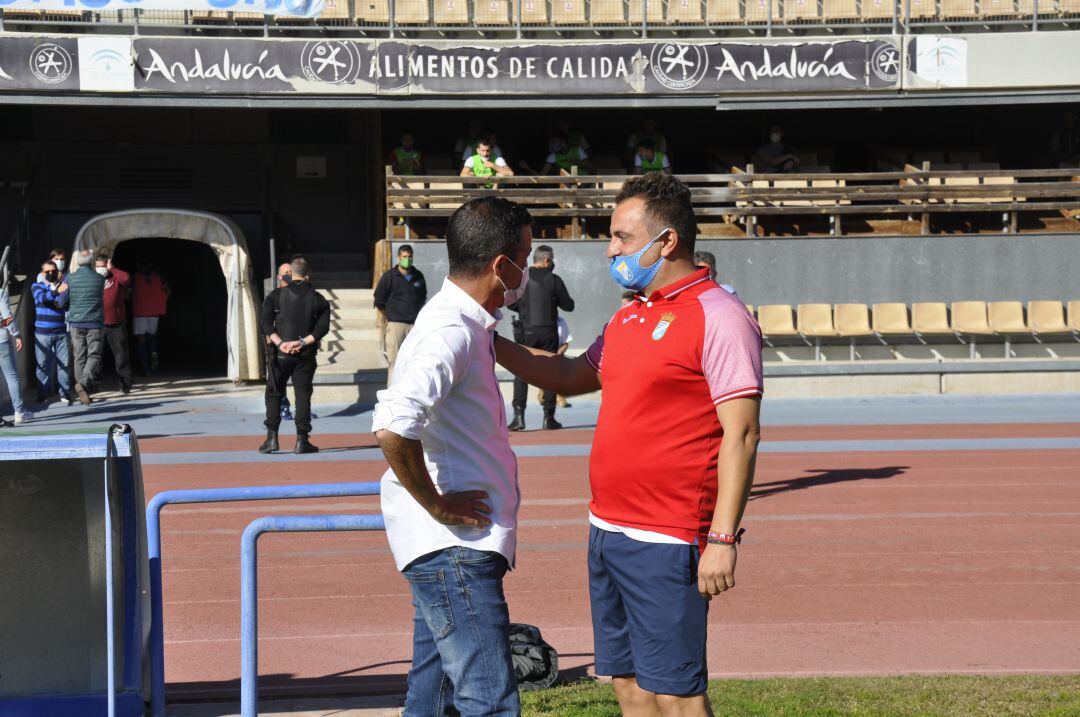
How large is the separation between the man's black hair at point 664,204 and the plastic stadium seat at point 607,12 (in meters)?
19.2

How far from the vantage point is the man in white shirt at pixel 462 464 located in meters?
3.46

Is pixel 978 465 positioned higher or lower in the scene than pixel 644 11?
lower

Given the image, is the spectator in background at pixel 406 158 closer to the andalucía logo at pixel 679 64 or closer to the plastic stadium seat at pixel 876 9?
the andalucía logo at pixel 679 64

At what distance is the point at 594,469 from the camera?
396 centimetres

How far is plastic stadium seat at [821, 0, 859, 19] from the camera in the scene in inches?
883

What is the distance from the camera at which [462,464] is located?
359 centimetres

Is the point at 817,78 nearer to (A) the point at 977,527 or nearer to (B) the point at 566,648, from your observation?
(A) the point at 977,527

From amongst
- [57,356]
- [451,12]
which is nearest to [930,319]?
[451,12]

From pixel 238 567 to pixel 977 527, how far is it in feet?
17.8

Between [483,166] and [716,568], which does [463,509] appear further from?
[483,166]

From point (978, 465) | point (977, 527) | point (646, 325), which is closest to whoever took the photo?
point (646, 325)

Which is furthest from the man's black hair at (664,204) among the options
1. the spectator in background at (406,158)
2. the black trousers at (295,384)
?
the spectator in background at (406,158)

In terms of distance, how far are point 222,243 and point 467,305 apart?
16501 mm

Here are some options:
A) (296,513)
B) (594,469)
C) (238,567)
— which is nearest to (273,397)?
(296,513)
